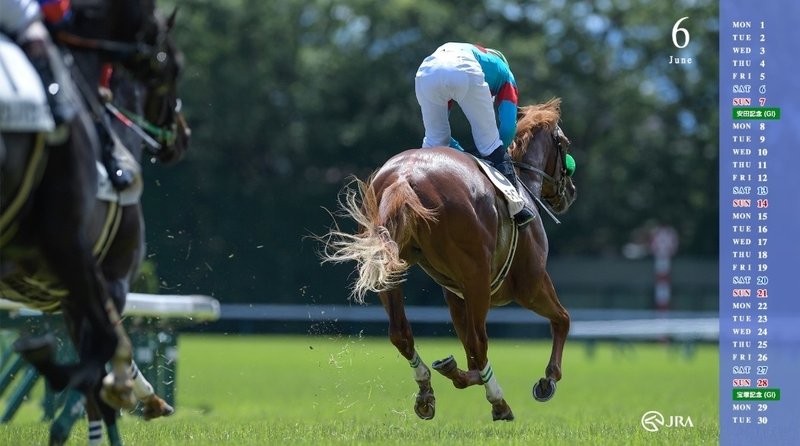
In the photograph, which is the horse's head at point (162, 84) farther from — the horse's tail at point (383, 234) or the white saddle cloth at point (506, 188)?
the white saddle cloth at point (506, 188)

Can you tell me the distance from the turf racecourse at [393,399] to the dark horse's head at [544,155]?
1435mm

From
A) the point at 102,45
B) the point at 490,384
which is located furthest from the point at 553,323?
the point at 102,45

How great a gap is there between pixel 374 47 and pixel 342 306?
308 inches

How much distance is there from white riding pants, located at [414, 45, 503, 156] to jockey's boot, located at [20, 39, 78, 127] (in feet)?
10.6

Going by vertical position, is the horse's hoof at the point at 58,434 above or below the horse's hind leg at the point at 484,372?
above

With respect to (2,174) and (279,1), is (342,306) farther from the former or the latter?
(2,174)

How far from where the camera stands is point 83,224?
15.4 ft

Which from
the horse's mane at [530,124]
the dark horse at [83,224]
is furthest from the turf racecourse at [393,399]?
the horse's mane at [530,124]

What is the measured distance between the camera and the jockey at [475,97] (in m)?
7.62

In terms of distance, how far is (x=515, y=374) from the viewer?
15.9 metres

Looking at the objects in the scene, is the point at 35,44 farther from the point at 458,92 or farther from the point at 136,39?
the point at 458,92

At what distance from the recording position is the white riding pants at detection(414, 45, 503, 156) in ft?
25.0

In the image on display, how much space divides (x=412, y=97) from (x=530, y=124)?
15.8m

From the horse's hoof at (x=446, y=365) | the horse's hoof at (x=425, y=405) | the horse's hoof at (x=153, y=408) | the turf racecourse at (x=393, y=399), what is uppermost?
the horse's hoof at (x=153, y=408)
